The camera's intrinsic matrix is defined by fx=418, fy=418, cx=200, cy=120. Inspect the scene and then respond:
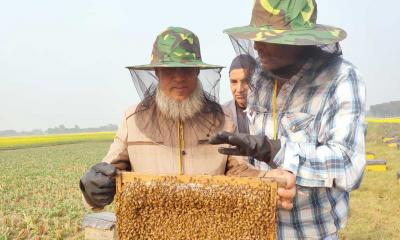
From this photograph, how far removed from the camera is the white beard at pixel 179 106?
11.3 feet

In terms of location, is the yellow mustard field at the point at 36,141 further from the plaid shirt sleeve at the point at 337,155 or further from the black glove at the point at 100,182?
the plaid shirt sleeve at the point at 337,155

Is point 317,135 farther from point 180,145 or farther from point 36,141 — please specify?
point 36,141

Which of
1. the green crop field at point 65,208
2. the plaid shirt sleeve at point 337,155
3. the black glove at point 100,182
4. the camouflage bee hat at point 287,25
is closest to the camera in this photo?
the plaid shirt sleeve at point 337,155

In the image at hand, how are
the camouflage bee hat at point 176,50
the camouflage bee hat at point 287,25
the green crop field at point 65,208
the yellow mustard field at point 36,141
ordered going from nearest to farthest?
the camouflage bee hat at point 287,25, the camouflage bee hat at point 176,50, the green crop field at point 65,208, the yellow mustard field at point 36,141

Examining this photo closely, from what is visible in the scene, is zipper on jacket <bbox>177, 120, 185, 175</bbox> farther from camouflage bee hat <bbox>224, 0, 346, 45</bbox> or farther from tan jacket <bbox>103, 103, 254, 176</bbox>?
camouflage bee hat <bbox>224, 0, 346, 45</bbox>

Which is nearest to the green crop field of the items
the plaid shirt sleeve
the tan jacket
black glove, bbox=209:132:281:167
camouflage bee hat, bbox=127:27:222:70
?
the tan jacket

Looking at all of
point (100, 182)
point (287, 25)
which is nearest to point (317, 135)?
point (287, 25)

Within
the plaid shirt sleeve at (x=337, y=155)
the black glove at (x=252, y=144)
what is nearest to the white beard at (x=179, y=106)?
the black glove at (x=252, y=144)

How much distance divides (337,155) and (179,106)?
1.46m

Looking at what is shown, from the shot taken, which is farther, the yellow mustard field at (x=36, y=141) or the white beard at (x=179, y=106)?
the yellow mustard field at (x=36, y=141)

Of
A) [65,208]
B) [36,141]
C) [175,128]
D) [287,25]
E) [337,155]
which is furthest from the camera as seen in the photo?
[36,141]

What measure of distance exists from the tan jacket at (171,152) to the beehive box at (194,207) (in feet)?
1.85

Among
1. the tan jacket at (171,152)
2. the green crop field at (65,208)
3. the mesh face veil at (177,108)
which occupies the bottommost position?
the green crop field at (65,208)

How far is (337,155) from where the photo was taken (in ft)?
7.79
